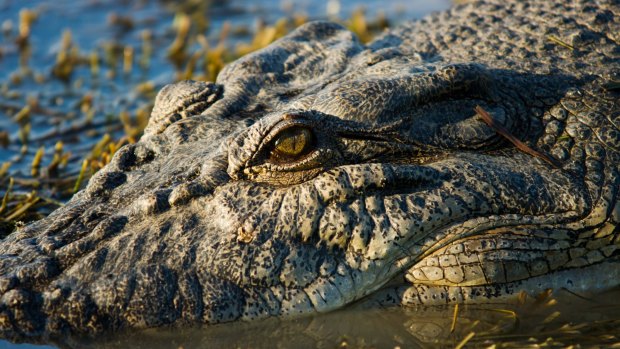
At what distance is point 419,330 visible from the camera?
12.9ft

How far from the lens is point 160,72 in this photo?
8.73 meters

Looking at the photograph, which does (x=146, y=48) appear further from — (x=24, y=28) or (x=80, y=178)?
(x=80, y=178)

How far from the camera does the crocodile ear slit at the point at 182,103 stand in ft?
15.0

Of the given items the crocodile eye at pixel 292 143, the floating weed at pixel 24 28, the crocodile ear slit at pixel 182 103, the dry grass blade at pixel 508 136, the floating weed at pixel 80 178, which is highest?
the floating weed at pixel 24 28

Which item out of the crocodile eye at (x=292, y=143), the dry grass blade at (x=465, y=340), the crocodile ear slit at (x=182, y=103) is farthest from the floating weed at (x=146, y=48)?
the dry grass blade at (x=465, y=340)

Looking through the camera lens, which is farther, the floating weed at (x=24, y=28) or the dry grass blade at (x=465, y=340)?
the floating weed at (x=24, y=28)

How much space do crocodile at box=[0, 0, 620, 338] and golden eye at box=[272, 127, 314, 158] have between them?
10 mm

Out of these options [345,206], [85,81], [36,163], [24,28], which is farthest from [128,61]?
[345,206]

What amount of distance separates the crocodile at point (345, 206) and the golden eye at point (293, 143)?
0.03ft

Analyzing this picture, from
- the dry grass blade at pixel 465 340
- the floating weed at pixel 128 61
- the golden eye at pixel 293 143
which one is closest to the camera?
the dry grass blade at pixel 465 340

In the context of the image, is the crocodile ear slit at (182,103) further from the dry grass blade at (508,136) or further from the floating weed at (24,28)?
the floating weed at (24,28)

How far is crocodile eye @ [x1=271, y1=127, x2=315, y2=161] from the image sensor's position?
3957mm

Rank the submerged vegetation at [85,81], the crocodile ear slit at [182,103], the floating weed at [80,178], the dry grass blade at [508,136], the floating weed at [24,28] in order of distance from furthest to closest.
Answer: the floating weed at [24,28], the submerged vegetation at [85,81], the floating weed at [80,178], the crocodile ear slit at [182,103], the dry grass blade at [508,136]

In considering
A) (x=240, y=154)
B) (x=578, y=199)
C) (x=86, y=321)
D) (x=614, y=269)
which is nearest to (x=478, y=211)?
(x=578, y=199)
